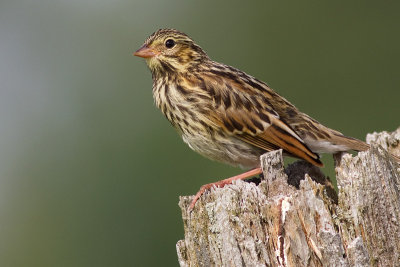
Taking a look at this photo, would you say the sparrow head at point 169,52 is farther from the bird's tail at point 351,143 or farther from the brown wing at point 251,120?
the bird's tail at point 351,143

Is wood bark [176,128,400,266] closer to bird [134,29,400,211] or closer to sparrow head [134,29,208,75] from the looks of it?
bird [134,29,400,211]

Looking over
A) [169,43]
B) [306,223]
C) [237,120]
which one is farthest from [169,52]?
[306,223]

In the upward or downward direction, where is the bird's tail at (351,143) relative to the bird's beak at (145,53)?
downward

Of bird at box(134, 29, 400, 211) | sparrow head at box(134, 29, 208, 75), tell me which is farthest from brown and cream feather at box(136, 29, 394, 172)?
sparrow head at box(134, 29, 208, 75)

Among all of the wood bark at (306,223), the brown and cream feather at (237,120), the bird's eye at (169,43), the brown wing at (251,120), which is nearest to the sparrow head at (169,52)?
the bird's eye at (169,43)

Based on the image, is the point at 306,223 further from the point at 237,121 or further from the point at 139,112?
the point at 139,112

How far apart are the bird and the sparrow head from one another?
0.62 ft

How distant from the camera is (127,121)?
43.5 feet

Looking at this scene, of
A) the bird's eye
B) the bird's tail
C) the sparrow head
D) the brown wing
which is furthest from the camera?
the bird's eye

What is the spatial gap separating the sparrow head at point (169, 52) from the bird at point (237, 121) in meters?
0.19

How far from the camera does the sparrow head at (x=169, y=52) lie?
7.98m

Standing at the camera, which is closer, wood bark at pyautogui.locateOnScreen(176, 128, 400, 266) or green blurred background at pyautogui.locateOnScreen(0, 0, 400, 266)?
wood bark at pyautogui.locateOnScreen(176, 128, 400, 266)

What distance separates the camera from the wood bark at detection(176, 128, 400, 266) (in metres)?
5.30

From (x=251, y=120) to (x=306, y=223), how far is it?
2105 millimetres
